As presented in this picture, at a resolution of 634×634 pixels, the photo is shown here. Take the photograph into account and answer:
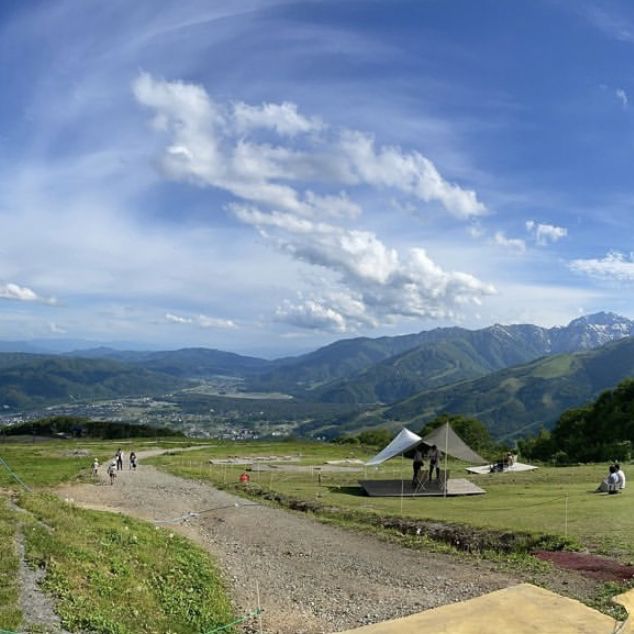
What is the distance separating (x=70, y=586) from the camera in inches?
618

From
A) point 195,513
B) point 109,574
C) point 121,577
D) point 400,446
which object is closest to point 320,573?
point 121,577

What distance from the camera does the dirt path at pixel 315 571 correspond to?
18609 mm

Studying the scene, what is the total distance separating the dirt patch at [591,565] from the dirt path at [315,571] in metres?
2.29

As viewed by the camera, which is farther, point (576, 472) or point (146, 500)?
point (576, 472)

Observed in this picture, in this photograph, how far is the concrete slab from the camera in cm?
1430

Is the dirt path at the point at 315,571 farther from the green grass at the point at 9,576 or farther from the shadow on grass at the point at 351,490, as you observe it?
the green grass at the point at 9,576

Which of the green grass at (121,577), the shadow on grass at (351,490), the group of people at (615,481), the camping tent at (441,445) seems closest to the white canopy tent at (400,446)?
the camping tent at (441,445)

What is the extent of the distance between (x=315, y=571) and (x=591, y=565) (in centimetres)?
982

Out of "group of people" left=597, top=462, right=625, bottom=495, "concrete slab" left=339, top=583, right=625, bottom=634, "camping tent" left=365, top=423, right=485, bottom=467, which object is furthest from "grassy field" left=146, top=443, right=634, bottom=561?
"concrete slab" left=339, top=583, right=625, bottom=634

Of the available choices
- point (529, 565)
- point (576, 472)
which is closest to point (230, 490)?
point (576, 472)

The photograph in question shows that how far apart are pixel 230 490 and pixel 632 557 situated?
32271 mm

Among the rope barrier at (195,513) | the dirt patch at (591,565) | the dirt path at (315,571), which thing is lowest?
the rope barrier at (195,513)

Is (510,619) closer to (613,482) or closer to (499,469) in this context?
(613,482)

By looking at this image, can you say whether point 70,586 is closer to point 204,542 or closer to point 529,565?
point 204,542
